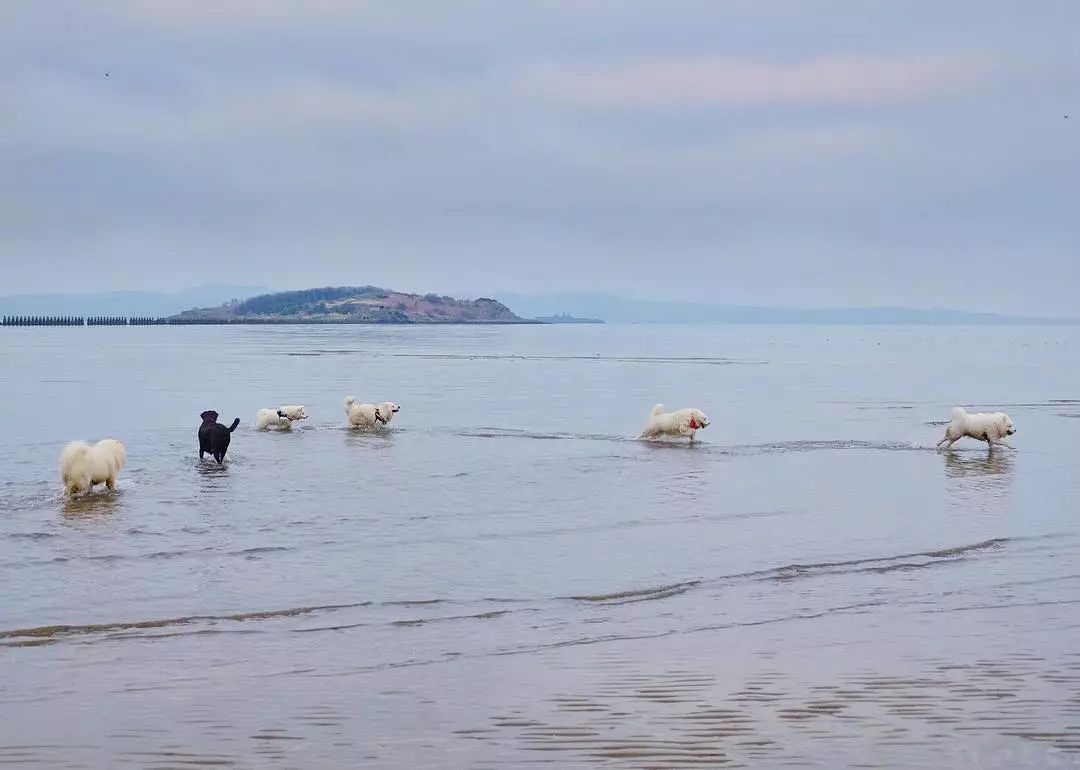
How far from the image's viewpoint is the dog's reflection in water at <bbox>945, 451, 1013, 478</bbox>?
2328 centimetres

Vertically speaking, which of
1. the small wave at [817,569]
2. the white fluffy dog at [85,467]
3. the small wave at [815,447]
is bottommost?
the small wave at [817,569]

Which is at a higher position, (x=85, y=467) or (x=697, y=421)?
(x=697, y=421)

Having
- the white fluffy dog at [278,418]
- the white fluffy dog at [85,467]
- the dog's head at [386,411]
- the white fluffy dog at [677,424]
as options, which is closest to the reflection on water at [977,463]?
the white fluffy dog at [677,424]

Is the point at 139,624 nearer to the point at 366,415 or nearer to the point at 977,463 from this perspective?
the point at 977,463

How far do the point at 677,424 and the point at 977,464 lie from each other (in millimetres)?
6475

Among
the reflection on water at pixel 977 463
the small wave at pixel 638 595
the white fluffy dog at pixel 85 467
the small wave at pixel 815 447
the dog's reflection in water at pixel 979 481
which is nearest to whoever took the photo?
the small wave at pixel 638 595

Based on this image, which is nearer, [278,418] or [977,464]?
[977,464]

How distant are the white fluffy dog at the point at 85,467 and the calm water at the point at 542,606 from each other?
30 cm

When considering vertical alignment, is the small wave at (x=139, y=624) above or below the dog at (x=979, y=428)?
below

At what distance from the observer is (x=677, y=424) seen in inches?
1105

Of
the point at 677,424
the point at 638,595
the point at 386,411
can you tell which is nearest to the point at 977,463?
the point at 677,424

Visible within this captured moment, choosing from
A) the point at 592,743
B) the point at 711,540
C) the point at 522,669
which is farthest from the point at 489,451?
the point at 592,743

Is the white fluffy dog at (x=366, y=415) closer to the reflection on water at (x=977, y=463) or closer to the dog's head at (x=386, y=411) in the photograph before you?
the dog's head at (x=386, y=411)

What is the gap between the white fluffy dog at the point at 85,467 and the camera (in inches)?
730
